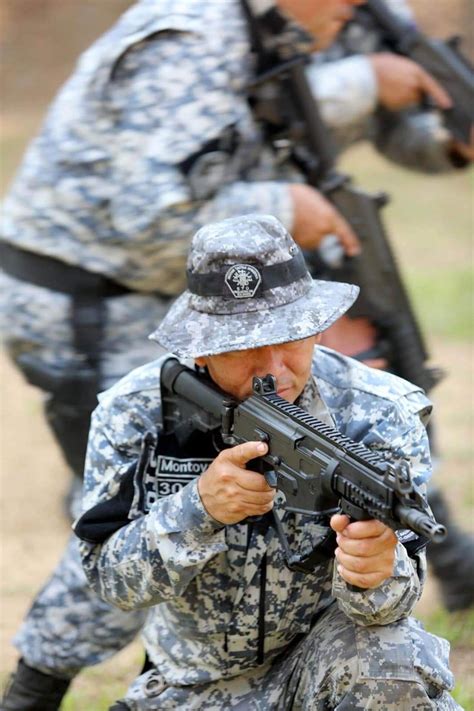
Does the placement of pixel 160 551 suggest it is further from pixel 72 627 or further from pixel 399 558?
pixel 72 627

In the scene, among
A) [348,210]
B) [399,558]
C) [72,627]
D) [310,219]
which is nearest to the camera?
[399,558]

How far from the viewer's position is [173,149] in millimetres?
3479

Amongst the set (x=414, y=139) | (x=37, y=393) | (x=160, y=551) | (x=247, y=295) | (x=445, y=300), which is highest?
(x=247, y=295)

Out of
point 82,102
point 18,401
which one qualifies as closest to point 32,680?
point 82,102

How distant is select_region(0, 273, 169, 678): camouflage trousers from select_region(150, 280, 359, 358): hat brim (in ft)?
3.24

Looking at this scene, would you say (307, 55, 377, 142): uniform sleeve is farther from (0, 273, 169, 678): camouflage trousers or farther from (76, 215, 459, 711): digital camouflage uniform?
(76, 215, 459, 711): digital camouflage uniform

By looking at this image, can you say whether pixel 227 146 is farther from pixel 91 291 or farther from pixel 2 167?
pixel 2 167

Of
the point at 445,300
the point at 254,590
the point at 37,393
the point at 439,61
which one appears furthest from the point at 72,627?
the point at 445,300

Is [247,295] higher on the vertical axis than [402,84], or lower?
higher

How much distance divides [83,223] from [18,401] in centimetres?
358

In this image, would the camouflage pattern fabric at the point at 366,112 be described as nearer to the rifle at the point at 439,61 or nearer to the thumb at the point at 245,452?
the rifle at the point at 439,61

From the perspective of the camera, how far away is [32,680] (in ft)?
11.3

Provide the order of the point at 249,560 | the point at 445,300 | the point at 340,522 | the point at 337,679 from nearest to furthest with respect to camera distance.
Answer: the point at 340,522 → the point at 337,679 → the point at 249,560 → the point at 445,300

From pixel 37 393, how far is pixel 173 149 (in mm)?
3938
